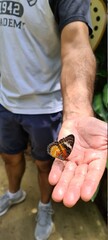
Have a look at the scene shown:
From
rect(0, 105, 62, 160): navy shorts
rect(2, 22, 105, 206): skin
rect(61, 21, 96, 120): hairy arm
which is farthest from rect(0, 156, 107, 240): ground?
rect(61, 21, 96, 120): hairy arm

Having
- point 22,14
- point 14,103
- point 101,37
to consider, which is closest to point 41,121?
point 14,103

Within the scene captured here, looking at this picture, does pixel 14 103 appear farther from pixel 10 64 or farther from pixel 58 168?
pixel 58 168

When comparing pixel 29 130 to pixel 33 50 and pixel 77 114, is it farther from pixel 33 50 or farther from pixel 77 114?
pixel 77 114

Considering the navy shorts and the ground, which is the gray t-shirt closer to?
the navy shorts

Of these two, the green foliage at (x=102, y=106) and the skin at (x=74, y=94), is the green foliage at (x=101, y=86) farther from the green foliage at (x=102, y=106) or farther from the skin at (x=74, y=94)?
the skin at (x=74, y=94)

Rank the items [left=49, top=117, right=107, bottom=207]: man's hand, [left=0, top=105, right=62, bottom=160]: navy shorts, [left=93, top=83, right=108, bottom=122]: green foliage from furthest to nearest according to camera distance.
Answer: [left=93, top=83, right=108, bottom=122]: green foliage < [left=0, top=105, right=62, bottom=160]: navy shorts < [left=49, top=117, right=107, bottom=207]: man's hand

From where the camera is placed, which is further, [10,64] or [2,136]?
[2,136]

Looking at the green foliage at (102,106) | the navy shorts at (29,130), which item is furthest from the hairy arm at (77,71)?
the green foliage at (102,106)
